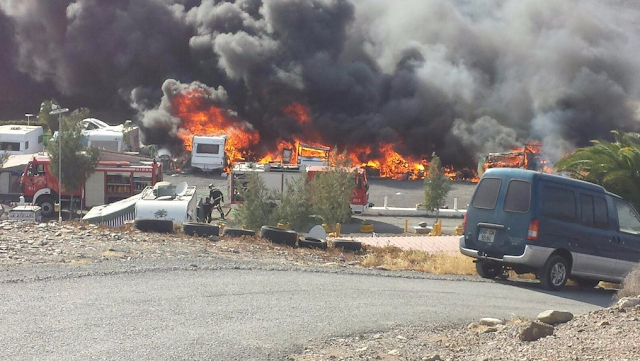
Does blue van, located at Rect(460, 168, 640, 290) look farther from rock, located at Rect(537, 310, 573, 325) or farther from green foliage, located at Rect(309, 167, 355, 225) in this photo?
green foliage, located at Rect(309, 167, 355, 225)

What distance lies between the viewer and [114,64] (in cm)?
5831

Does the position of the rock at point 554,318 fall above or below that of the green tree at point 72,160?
below

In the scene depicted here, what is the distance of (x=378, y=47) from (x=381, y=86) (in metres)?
10.7

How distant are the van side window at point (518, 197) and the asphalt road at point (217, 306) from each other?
3.76 ft

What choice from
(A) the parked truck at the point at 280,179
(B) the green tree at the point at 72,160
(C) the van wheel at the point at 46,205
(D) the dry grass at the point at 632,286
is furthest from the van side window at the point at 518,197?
(C) the van wheel at the point at 46,205

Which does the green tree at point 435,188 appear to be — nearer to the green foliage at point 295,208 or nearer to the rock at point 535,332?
the green foliage at point 295,208

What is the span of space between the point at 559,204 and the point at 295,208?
1190cm

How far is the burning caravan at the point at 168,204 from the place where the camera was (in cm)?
2266

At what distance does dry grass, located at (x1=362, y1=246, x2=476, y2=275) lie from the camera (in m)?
13.9

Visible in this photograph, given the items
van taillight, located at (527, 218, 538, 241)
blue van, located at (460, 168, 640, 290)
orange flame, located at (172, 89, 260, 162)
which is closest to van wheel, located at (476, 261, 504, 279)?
blue van, located at (460, 168, 640, 290)

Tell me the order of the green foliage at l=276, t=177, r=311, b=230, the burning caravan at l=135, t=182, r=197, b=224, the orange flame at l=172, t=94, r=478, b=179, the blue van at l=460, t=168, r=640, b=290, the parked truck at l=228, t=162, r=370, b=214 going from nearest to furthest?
1. the blue van at l=460, t=168, r=640, b=290
2. the burning caravan at l=135, t=182, r=197, b=224
3. the green foliage at l=276, t=177, r=311, b=230
4. the parked truck at l=228, t=162, r=370, b=214
5. the orange flame at l=172, t=94, r=478, b=179

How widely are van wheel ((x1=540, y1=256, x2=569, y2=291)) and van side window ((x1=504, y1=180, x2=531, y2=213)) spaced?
2.85 feet

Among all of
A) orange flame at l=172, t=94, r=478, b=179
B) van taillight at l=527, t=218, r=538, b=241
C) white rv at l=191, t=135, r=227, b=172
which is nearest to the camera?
van taillight at l=527, t=218, r=538, b=241

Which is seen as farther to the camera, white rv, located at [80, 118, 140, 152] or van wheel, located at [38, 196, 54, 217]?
white rv, located at [80, 118, 140, 152]
